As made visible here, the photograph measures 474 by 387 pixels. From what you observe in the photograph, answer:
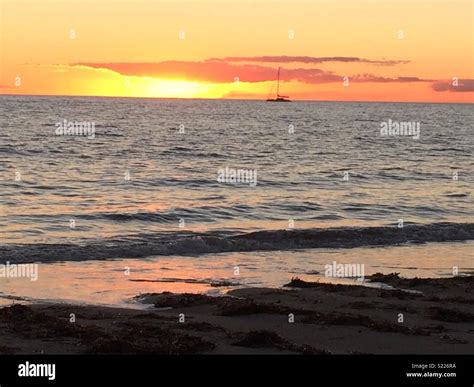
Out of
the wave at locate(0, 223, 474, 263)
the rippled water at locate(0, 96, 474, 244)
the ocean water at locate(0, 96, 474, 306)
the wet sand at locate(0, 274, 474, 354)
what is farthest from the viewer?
the rippled water at locate(0, 96, 474, 244)

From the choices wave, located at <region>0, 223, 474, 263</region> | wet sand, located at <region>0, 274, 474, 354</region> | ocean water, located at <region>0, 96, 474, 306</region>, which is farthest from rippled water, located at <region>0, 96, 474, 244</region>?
wet sand, located at <region>0, 274, 474, 354</region>

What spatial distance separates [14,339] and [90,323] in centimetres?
159

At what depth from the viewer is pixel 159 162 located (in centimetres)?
5641

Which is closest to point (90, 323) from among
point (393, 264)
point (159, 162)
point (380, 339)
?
point (380, 339)

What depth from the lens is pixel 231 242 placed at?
26.1 m

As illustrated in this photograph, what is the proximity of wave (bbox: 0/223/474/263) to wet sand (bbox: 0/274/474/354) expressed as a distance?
713 centimetres

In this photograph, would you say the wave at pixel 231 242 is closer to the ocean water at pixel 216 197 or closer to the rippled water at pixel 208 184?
the ocean water at pixel 216 197

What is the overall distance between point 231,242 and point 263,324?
12.2 m

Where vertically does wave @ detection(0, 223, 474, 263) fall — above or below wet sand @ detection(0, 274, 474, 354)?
below

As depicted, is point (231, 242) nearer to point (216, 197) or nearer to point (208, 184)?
point (216, 197)

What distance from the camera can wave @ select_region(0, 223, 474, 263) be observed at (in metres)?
23.4

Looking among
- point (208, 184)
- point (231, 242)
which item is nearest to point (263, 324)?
point (231, 242)

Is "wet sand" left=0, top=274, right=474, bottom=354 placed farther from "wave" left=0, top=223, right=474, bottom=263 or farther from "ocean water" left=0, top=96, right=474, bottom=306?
"wave" left=0, top=223, right=474, bottom=263

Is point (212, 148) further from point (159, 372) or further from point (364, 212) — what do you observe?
point (159, 372)
